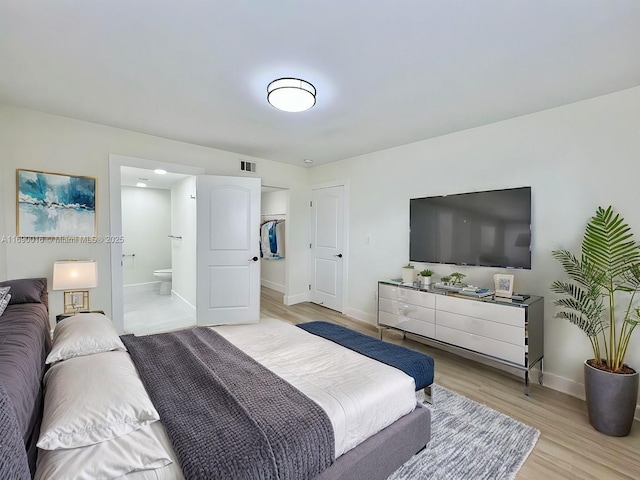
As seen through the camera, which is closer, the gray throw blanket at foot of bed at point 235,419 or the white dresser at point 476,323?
the gray throw blanket at foot of bed at point 235,419

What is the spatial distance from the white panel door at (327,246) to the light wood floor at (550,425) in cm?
178

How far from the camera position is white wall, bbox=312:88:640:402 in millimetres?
2324

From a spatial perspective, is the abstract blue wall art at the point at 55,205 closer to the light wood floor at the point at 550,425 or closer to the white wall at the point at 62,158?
the white wall at the point at 62,158

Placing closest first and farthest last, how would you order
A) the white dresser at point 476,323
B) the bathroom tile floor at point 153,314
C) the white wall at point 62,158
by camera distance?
the white dresser at point 476,323, the white wall at point 62,158, the bathroom tile floor at point 153,314

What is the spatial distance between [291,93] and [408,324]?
99.7 inches

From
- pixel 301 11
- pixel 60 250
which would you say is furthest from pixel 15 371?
pixel 60 250

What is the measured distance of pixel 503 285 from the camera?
2.72m

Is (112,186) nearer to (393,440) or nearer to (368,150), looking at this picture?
(368,150)

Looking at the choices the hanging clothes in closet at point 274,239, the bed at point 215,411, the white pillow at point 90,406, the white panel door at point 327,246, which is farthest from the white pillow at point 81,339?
the hanging clothes in closet at point 274,239

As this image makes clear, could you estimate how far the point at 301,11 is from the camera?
154cm

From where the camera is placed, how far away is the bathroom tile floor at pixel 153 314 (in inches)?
155

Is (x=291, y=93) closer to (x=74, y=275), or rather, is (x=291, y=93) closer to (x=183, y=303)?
(x=74, y=275)

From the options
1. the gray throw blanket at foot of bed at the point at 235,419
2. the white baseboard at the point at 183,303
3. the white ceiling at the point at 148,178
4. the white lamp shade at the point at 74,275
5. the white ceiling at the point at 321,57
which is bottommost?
the white baseboard at the point at 183,303

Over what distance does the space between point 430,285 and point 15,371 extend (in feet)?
10.5
